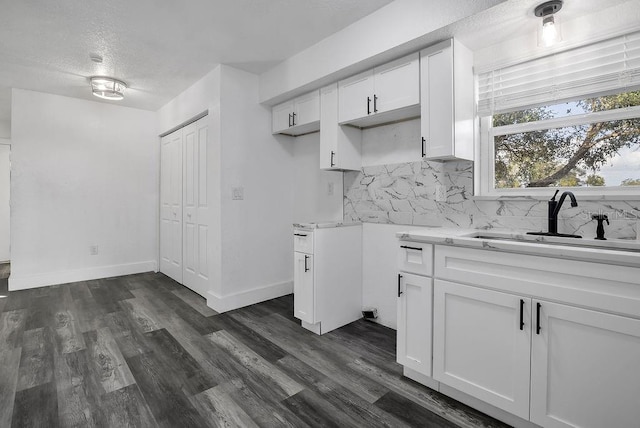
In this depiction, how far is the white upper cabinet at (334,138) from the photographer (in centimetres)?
280

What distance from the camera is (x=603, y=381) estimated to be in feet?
4.23

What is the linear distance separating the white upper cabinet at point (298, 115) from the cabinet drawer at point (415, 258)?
1614mm

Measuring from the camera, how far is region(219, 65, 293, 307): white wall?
3.20 metres

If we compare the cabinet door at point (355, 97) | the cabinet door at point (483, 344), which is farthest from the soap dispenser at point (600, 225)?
the cabinet door at point (355, 97)

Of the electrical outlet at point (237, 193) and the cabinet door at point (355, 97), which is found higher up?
the cabinet door at point (355, 97)

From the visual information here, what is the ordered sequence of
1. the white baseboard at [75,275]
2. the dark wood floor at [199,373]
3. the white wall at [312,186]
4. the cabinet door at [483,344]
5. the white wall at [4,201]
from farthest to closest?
the white wall at [4,201] → the white baseboard at [75,275] → the white wall at [312,186] → the dark wood floor at [199,373] → the cabinet door at [483,344]

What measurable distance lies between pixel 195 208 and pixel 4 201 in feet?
15.0

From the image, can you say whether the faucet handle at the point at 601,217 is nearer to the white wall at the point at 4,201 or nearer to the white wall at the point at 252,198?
the white wall at the point at 252,198

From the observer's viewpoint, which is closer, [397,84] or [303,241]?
[397,84]

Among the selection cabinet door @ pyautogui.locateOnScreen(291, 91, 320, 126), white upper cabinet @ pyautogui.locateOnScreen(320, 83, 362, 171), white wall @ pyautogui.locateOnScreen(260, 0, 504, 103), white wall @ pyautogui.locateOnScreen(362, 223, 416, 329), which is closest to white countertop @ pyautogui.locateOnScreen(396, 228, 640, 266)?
white wall @ pyautogui.locateOnScreen(362, 223, 416, 329)

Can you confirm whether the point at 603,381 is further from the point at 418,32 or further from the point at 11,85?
the point at 11,85

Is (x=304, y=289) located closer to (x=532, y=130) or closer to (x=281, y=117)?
(x=281, y=117)

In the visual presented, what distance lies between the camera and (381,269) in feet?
9.25

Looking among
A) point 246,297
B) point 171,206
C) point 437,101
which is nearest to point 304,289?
point 246,297
